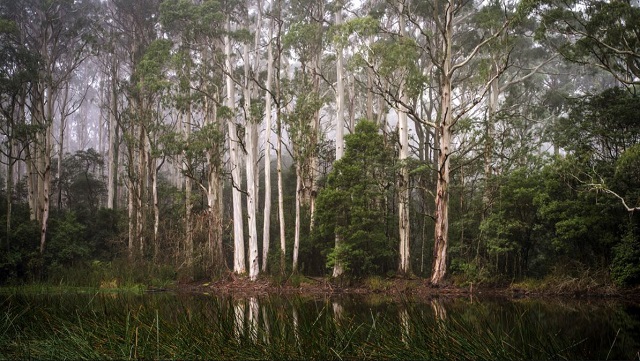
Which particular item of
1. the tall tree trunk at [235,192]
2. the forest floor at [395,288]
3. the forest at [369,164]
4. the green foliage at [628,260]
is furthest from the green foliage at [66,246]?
the green foliage at [628,260]

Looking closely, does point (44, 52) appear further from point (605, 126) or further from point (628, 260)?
point (628, 260)

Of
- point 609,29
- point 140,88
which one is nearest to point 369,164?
point 609,29

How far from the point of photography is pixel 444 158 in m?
14.9

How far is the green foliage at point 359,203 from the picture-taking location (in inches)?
651

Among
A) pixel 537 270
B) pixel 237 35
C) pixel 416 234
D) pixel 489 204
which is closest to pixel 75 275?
pixel 237 35

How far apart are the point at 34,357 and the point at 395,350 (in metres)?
2.52

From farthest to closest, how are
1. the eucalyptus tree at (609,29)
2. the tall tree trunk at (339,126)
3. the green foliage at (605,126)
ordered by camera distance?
the tall tree trunk at (339,126)
the green foliage at (605,126)
the eucalyptus tree at (609,29)

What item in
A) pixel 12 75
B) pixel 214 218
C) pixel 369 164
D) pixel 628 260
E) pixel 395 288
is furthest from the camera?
pixel 12 75

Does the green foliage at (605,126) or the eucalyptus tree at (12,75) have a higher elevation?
the eucalyptus tree at (12,75)

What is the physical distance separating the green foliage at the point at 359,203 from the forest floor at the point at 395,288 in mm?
866

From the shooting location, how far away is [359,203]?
54.9ft

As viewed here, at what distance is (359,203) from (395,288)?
128 inches

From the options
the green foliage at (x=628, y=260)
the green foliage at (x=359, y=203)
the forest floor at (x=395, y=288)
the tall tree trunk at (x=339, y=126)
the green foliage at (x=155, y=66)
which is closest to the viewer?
the green foliage at (x=628, y=260)

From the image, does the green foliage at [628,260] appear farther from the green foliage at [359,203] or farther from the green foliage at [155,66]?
the green foliage at [155,66]
